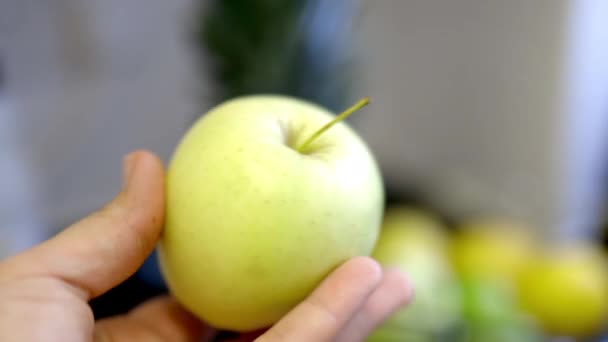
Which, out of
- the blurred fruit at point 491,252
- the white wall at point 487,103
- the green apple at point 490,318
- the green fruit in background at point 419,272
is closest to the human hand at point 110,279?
the green fruit in background at point 419,272

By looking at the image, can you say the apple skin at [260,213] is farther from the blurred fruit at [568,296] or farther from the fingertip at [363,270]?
the blurred fruit at [568,296]

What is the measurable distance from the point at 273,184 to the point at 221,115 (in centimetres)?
10

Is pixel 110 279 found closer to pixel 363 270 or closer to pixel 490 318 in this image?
pixel 363 270

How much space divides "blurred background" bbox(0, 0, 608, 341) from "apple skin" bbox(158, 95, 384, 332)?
40 cm

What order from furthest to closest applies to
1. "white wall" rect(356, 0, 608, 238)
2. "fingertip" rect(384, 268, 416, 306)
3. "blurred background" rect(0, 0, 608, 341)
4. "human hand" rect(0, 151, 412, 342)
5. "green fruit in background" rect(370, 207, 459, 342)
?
"white wall" rect(356, 0, 608, 238), "blurred background" rect(0, 0, 608, 341), "green fruit in background" rect(370, 207, 459, 342), "fingertip" rect(384, 268, 416, 306), "human hand" rect(0, 151, 412, 342)

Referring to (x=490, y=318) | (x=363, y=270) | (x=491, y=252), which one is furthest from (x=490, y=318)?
(x=363, y=270)

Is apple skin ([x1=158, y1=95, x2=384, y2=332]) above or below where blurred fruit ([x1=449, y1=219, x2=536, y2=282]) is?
above

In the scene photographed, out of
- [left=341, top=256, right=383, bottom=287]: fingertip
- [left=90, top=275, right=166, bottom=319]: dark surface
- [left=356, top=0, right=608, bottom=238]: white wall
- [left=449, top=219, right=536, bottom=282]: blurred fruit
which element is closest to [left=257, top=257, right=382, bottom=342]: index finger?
[left=341, top=256, right=383, bottom=287]: fingertip

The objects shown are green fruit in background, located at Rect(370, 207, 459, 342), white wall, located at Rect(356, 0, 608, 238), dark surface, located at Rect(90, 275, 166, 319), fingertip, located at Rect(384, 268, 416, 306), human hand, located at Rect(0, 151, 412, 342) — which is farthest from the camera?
white wall, located at Rect(356, 0, 608, 238)

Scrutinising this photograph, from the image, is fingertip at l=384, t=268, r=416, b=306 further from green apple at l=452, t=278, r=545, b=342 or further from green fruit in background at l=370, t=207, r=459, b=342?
green apple at l=452, t=278, r=545, b=342

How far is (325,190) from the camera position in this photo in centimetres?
45

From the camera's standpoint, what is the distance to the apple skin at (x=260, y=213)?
1.47 feet

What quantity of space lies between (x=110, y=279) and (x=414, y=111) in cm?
124

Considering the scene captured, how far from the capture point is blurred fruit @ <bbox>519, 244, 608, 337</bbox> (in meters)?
1.06
